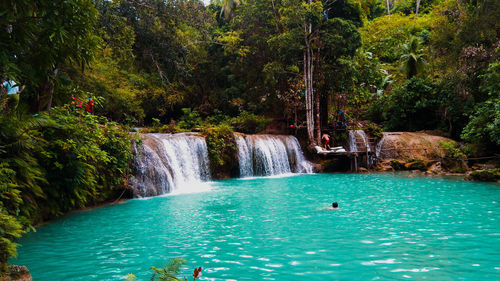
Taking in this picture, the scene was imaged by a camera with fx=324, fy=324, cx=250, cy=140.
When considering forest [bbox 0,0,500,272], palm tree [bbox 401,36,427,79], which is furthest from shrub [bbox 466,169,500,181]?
palm tree [bbox 401,36,427,79]

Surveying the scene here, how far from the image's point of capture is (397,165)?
691 inches

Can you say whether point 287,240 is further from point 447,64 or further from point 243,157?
point 447,64

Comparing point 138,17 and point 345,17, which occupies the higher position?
point 345,17

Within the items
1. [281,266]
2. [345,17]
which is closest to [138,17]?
[281,266]

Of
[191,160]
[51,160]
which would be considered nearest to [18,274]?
[51,160]

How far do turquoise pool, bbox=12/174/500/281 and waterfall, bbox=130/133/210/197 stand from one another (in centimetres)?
166

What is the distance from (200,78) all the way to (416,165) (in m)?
17.9

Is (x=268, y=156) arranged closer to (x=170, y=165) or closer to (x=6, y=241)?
(x=170, y=165)

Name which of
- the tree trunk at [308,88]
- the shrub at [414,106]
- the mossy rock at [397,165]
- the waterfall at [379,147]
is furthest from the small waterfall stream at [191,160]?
the shrub at [414,106]

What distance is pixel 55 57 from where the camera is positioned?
4.23 meters

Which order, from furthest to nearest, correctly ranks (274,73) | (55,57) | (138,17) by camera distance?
(274,73)
(138,17)
(55,57)

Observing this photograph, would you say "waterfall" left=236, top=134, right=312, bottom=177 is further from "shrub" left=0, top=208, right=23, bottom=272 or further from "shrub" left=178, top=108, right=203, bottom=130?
"shrub" left=0, top=208, right=23, bottom=272

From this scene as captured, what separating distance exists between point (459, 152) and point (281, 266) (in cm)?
1528

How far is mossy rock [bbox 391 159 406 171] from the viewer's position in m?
17.4
